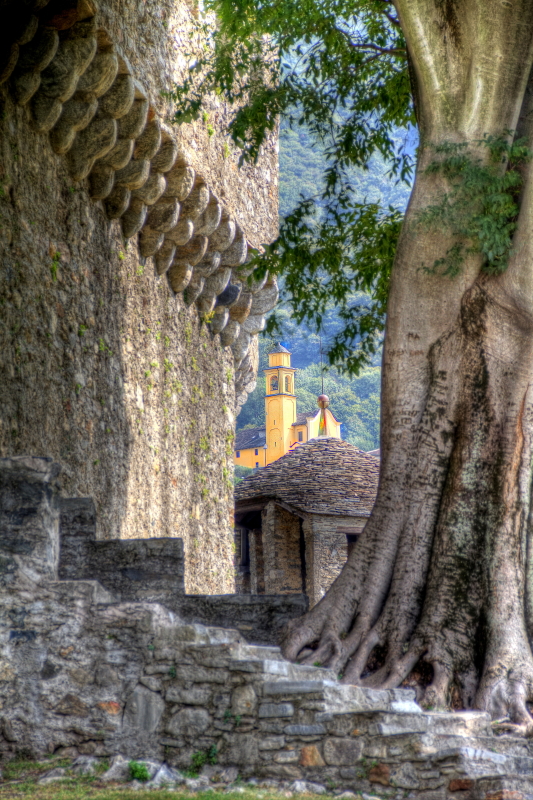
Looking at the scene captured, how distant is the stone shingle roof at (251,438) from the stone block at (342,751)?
6319 cm

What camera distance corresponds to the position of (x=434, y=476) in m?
6.75

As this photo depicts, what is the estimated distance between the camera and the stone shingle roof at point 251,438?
6856 cm

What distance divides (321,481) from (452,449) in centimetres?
1401

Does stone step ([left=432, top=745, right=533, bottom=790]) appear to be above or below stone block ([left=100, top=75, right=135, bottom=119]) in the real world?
below

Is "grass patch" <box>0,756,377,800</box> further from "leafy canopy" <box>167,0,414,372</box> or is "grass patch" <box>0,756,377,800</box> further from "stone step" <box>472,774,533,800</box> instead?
"leafy canopy" <box>167,0,414,372</box>

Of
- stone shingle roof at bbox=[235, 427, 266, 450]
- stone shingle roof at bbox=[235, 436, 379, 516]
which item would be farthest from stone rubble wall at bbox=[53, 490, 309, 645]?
stone shingle roof at bbox=[235, 427, 266, 450]

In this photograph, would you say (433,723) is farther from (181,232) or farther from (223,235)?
(223,235)

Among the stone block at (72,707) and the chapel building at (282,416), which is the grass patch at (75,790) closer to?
the stone block at (72,707)

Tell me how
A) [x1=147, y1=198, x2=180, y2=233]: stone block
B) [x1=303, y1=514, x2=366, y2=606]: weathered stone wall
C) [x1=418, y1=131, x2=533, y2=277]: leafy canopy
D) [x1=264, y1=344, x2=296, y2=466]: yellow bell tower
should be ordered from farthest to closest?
[x1=264, y1=344, x2=296, y2=466]: yellow bell tower < [x1=303, y1=514, x2=366, y2=606]: weathered stone wall < [x1=147, y1=198, x2=180, y2=233]: stone block < [x1=418, y1=131, x2=533, y2=277]: leafy canopy

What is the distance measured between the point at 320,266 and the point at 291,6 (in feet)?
8.35

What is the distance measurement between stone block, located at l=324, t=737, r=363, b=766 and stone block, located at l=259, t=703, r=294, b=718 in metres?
0.25

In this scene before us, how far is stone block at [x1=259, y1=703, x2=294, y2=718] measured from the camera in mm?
5020

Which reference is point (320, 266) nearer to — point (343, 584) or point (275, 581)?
point (343, 584)

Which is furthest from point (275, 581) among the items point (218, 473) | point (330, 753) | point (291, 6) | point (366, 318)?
point (330, 753)
